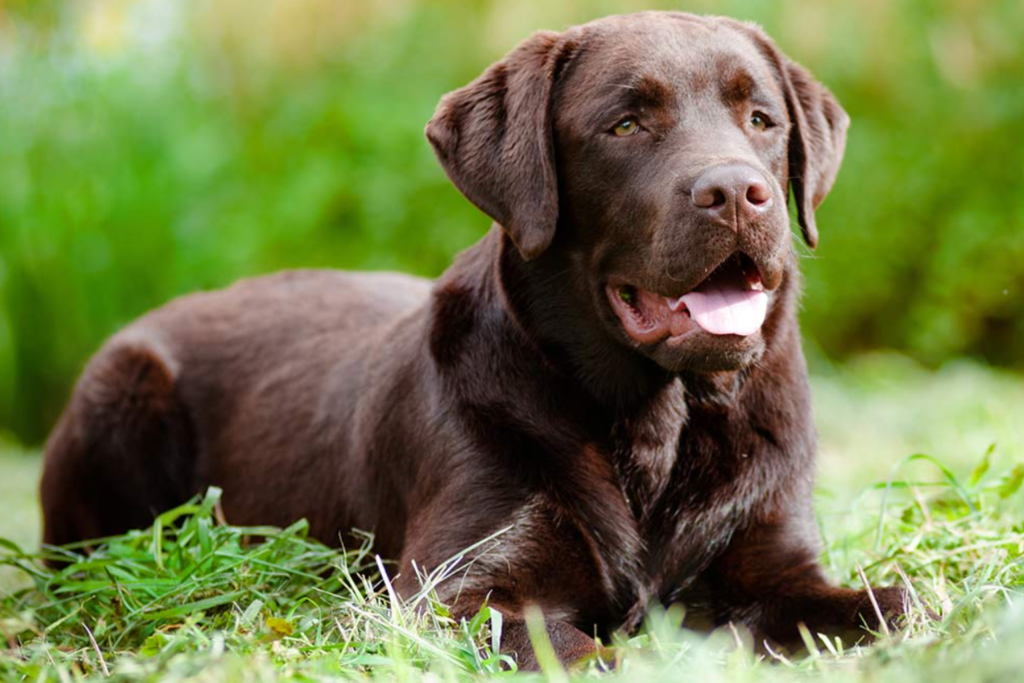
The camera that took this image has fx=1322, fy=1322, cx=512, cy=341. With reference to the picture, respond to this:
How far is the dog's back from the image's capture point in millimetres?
4824

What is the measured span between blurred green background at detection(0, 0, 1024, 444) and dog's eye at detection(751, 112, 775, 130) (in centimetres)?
538

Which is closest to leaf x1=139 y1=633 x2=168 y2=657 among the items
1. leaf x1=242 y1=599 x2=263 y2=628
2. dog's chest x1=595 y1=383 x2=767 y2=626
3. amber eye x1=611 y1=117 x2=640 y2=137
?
leaf x1=242 y1=599 x2=263 y2=628

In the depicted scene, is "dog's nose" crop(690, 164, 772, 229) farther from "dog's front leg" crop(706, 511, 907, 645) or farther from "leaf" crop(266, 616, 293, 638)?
"leaf" crop(266, 616, 293, 638)

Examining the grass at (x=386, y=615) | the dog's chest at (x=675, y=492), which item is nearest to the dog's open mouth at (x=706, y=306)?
the dog's chest at (x=675, y=492)

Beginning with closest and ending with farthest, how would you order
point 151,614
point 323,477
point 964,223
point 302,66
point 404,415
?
point 151,614, point 404,415, point 323,477, point 964,223, point 302,66

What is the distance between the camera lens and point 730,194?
10.5 feet

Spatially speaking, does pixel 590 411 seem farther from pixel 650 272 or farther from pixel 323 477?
pixel 323 477

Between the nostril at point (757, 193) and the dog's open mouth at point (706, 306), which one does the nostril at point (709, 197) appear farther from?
the dog's open mouth at point (706, 306)

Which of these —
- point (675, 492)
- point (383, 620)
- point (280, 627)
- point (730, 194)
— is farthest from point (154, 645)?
point (730, 194)

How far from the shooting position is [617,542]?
3.55m

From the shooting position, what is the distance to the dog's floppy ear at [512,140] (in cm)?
358

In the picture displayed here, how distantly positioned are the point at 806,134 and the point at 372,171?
18.6ft

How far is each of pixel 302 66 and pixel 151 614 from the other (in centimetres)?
687

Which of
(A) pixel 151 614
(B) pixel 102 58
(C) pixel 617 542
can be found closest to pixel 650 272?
(C) pixel 617 542
